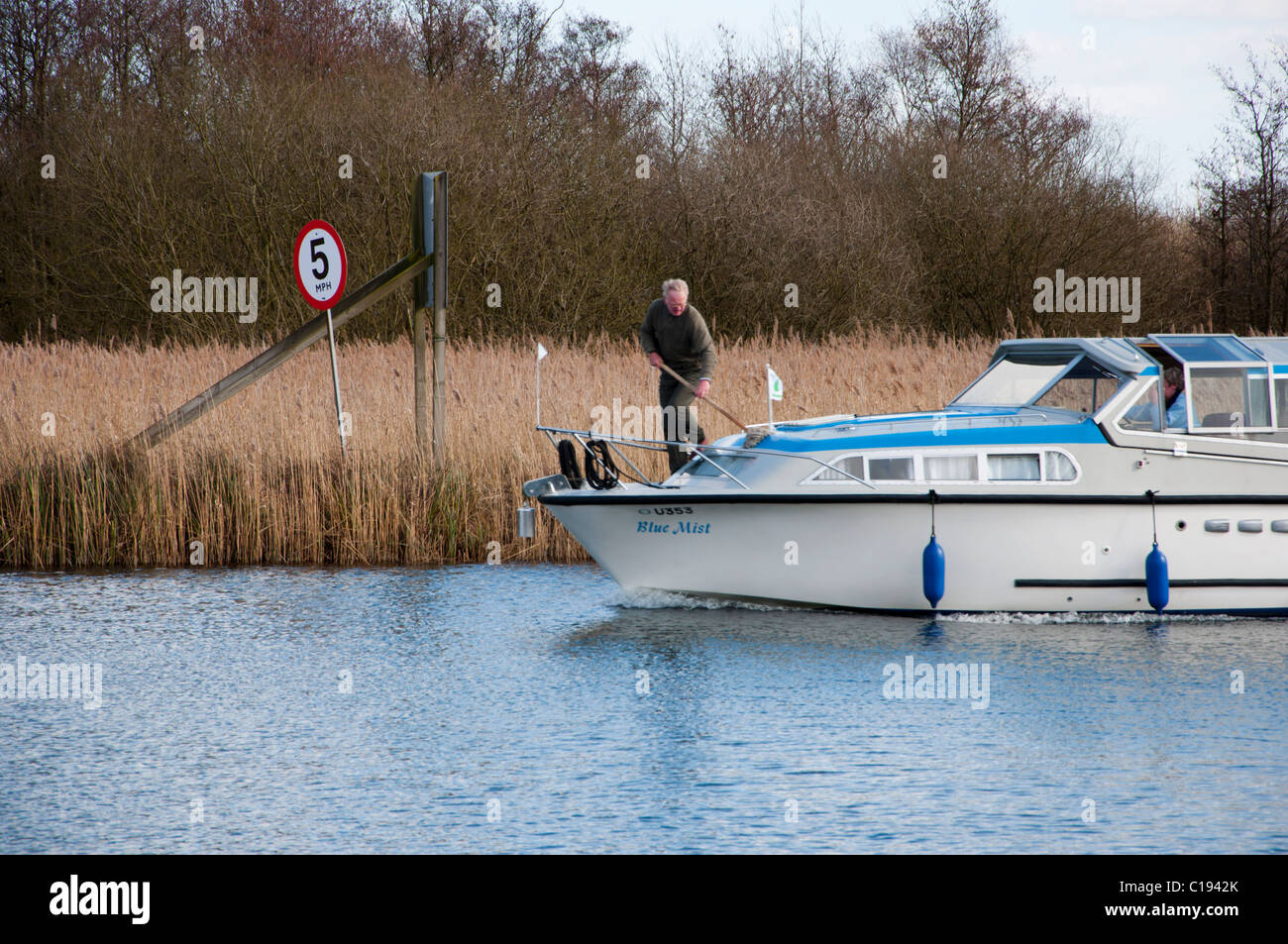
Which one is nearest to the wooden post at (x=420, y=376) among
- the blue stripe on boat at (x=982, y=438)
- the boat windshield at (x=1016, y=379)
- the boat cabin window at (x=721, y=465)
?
the boat cabin window at (x=721, y=465)

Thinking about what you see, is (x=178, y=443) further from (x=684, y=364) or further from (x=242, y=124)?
(x=242, y=124)

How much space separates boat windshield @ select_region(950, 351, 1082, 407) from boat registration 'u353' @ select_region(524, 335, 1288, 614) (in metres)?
1.10

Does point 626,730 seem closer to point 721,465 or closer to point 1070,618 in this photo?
point 721,465

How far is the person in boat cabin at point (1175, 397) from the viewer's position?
33.4ft

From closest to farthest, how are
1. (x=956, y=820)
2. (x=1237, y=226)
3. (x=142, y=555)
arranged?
(x=956, y=820)
(x=142, y=555)
(x=1237, y=226)

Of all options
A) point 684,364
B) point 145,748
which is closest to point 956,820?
point 145,748

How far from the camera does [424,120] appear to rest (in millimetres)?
25812

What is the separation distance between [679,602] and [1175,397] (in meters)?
3.66

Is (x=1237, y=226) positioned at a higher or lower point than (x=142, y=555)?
higher

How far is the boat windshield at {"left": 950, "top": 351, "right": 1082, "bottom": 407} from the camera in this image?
440 inches

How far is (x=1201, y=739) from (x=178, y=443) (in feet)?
30.3

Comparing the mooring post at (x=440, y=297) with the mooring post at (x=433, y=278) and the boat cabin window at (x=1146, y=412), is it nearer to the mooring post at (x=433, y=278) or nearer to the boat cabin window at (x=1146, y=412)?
the mooring post at (x=433, y=278)

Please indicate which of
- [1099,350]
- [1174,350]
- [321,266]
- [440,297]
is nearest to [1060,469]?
[1099,350]
